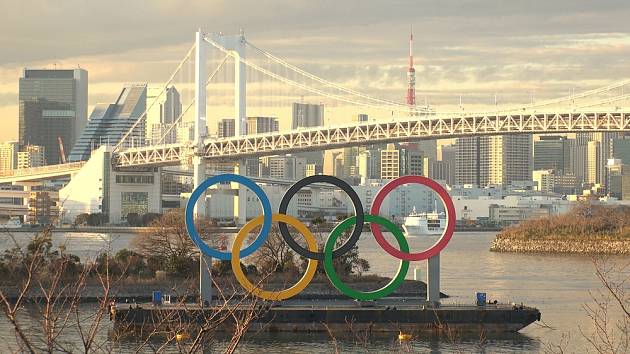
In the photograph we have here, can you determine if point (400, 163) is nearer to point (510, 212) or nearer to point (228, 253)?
point (510, 212)

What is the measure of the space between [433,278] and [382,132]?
29312mm

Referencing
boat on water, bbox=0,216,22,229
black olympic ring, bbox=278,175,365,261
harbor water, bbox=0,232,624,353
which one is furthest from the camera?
boat on water, bbox=0,216,22,229

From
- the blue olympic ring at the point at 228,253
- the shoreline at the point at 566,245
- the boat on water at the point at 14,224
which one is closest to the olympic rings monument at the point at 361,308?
the blue olympic ring at the point at 228,253

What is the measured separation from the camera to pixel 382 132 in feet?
161

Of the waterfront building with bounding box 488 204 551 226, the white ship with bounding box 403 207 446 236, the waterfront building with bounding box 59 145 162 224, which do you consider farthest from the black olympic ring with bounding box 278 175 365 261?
the waterfront building with bounding box 488 204 551 226

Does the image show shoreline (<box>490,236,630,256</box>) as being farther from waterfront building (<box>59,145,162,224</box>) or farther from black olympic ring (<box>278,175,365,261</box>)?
black olympic ring (<box>278,175,365,261</box>)

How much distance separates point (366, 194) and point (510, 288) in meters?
64.8

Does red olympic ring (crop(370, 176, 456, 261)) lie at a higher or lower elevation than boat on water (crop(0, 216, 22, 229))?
higher

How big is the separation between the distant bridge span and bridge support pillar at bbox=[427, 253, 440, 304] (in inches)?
884

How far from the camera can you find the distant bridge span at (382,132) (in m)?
42.7

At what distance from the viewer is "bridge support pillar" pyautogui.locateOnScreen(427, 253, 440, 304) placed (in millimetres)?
19609

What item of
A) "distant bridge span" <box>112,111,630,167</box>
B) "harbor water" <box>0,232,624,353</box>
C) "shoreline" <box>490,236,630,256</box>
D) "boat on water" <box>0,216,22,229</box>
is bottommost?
"harbor water" <box>0,232,624,353</box>

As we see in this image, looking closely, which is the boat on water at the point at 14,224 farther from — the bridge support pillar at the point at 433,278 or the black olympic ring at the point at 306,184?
the bridge support pillar at the point at 433,278

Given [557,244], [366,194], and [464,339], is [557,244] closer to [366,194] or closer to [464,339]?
[464,339]
